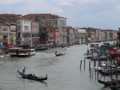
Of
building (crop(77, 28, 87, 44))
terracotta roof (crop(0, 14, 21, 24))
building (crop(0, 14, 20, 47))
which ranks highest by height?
terracotta roof (crop(0, 14, 21, 24))

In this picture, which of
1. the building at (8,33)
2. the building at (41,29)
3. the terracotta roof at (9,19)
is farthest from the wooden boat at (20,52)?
the terracotta roof at (9,19)

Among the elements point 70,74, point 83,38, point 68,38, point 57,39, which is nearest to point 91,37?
point 83,38

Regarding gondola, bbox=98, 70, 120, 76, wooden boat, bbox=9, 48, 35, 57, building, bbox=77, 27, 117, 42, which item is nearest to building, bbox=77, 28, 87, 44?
building, bbox=77, 27, 117, 42

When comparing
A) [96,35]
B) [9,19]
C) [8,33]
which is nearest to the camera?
[8,33]

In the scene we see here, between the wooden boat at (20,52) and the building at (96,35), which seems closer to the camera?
the wooden boat at (20,52)

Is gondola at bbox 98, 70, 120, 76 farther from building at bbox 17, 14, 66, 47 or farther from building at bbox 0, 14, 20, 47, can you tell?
building at bbox 17, 14, 66, 47

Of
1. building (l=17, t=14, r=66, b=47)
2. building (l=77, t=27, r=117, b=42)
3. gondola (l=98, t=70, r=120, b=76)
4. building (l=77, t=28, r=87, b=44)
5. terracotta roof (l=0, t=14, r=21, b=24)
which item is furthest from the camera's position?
building (l=77, t=27, r=117, b=42)

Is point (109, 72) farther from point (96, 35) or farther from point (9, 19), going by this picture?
point (96, 35)

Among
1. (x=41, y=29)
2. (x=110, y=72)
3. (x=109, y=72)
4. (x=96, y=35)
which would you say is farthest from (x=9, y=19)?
(x=96, y=35)

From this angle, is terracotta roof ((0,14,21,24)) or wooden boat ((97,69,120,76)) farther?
terracotta roof ((0,14,21,24))

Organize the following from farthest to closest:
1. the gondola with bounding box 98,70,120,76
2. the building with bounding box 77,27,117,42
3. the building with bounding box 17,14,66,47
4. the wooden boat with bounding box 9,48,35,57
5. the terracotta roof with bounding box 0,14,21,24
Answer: the building with bounding box 77,27,117,42 < the terracotta roof with bounding box 0,14,21,24 < the building with bounding box 17,14,66,47 < the wooden boat with bounding box 9,48,35,57 < the gondola with bounding box 98,70,120,76

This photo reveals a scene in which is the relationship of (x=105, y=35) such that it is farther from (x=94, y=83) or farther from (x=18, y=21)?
(x=94, y=83)

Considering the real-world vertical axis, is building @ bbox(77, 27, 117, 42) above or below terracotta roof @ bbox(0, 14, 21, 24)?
below

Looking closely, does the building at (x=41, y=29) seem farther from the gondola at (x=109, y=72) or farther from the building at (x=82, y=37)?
the gondola at (x=109, y=72)
